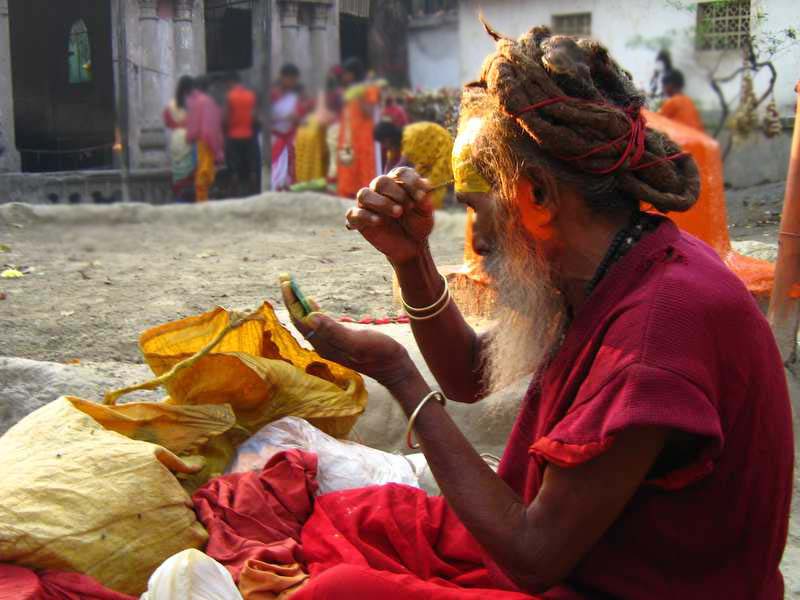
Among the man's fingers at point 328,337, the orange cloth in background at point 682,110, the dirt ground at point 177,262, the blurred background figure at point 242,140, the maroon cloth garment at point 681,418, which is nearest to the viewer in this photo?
the maroon cloth garment at point 681,418

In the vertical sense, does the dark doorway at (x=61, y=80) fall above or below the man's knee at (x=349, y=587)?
above

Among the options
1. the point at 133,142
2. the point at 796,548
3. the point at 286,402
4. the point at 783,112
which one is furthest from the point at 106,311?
the point at 783,112

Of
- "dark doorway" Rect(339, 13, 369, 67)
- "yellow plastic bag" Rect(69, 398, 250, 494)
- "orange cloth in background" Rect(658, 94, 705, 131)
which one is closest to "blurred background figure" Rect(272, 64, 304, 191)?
Result: "dark doorway" Rect(339, 13, 369, 67)

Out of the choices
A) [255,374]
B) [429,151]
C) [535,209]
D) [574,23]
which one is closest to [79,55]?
[429,151]

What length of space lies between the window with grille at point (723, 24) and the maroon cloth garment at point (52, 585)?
280 inches

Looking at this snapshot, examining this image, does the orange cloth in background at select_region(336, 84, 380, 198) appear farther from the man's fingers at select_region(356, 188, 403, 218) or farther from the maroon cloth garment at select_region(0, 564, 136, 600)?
the man's fingers at select_region(356, 188, 403, 218)

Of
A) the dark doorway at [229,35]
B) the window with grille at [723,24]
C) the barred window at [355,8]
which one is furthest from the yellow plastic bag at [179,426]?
the barred window at [355,8]

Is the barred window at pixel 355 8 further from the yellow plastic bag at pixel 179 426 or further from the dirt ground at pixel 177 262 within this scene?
the yellow plastic bag at pixel 179 426

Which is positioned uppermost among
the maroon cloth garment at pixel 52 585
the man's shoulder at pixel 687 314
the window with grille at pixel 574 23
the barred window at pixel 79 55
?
the window with grille at pixel 574 23

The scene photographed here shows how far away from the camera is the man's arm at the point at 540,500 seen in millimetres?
1585

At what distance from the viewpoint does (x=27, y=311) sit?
6.16 meters

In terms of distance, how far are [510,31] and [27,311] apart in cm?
941

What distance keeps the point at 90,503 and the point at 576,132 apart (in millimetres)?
1436

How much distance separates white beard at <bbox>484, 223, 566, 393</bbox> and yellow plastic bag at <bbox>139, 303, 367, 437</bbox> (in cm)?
101
